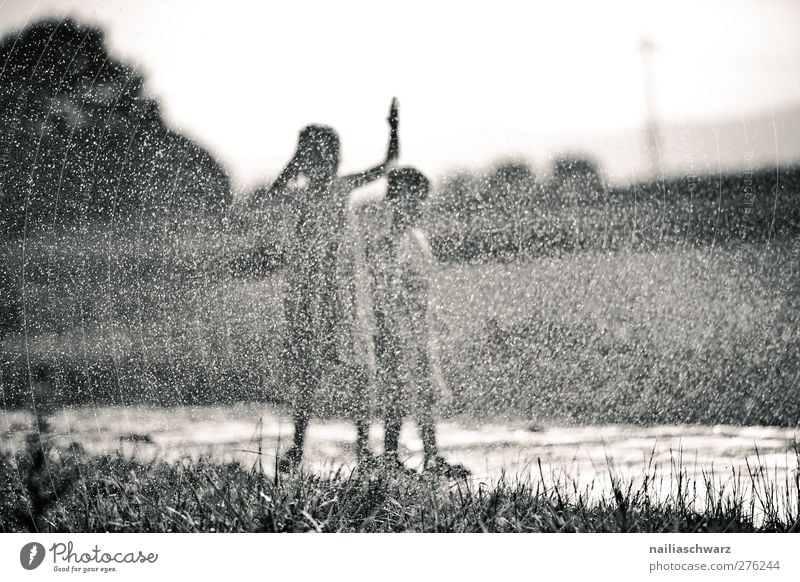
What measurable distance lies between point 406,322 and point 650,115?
0.92m

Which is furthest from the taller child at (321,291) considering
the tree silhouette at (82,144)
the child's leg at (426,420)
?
the tree silhouette at (82,144)

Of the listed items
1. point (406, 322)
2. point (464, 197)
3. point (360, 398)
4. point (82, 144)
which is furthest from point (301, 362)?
point (82, 144)

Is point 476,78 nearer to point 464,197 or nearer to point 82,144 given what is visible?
point 464,197

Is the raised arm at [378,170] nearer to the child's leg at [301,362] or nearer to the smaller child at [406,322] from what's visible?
the smaller child at [406,322]

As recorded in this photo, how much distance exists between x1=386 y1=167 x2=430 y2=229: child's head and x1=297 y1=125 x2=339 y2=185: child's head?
6.7 inches

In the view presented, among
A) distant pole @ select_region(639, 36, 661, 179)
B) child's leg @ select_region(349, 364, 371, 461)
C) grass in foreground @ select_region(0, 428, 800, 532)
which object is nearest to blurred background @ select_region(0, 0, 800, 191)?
distant pole @ select_region(639, 36, 661, 179)

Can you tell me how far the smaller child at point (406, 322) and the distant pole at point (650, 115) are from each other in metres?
0.65

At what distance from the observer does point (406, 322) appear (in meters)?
2.57

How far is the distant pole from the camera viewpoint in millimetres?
2543

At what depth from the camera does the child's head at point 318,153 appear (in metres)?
2.57

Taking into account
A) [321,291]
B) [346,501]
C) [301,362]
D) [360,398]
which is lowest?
[346,501]

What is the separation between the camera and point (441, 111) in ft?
8.34
